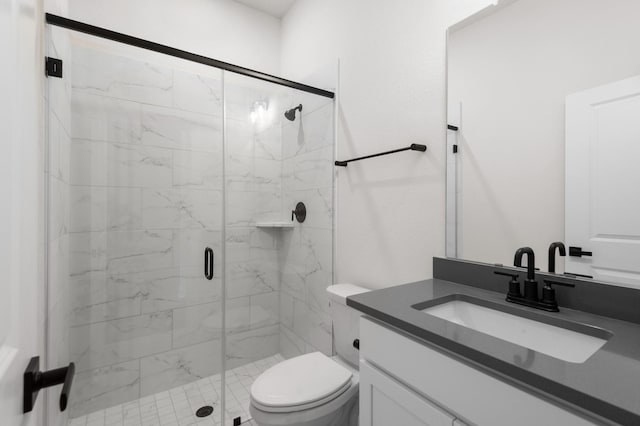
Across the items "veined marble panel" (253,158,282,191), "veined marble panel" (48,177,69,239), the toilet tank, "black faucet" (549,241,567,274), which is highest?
"veined marble panel" (253,158,282,191)

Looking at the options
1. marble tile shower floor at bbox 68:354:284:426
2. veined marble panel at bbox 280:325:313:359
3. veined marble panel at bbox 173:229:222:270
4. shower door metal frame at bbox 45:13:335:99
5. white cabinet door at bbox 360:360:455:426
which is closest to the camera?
white cabinet door at bbox 360:360:455:426

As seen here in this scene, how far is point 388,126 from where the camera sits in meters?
1.63

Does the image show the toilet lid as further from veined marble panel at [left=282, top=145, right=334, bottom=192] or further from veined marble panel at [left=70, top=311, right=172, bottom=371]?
veined marble panel at [left=282, top=145, right=334, bottom=192]

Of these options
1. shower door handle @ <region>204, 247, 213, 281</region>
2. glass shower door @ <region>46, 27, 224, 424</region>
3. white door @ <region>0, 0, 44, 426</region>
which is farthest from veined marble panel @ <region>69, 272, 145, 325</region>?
white door @ <region>0, 0, 44, 426</region>

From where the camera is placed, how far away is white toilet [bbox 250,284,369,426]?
1.20 metres

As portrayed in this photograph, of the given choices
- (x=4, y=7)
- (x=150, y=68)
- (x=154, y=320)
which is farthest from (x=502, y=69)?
(x=154, y=320)

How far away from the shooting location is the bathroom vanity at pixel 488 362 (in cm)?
55

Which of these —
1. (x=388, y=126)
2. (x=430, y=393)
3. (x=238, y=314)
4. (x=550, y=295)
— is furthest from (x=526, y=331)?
(x=238, y=314)

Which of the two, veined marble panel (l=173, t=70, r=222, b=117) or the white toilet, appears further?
veined marble panel (l=173, t=70, r=222, b=117)

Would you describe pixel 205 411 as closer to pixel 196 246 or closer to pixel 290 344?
pixel 290 344

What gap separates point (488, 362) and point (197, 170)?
1.79 meters

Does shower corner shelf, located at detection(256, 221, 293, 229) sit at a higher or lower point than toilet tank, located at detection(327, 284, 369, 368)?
higher

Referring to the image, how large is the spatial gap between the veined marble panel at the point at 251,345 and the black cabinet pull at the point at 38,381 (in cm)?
152

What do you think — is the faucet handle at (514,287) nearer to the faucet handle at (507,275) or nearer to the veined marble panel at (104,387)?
the faucet handle at (507,275)
